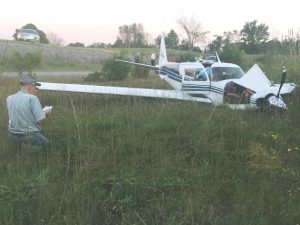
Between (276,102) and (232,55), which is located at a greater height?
(232,55)

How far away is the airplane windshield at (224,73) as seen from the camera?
1291 centimetres

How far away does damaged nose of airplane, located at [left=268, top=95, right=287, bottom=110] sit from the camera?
30.3ft

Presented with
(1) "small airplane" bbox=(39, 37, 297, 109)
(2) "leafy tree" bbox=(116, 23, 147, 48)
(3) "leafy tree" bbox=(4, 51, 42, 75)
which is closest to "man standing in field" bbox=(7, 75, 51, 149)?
(1) "small airplane" bbox=(39, 37, 297, 109)

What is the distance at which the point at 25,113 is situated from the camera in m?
6.95

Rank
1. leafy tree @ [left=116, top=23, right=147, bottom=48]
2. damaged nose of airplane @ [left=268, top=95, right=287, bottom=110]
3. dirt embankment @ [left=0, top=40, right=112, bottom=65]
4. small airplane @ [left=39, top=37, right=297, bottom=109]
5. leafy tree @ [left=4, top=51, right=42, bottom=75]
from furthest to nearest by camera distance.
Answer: leafy tree @ [left=116, top=23, right=147, bottom=48] → dirt embankment @ [left=0, top=40, right=112, bottom=65] → leafy tree @ [left=4, top=51, right=42, bottom=75] → small airplane @ [left=39, top=37, right=297, bottom=109] → damaged nose of airplane @ [left=268, top=95, right=287, bottom=110]

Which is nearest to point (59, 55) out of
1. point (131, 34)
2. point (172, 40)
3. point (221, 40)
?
point (221, 40)

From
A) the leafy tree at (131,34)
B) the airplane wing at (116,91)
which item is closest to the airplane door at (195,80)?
the airplane wing at (116,91)

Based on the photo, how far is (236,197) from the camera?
18.4ft

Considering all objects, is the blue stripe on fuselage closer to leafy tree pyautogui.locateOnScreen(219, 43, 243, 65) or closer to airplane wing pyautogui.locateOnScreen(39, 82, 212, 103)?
airplane wing pyautogui.locateOnScreen(39, 82, 212, 103)

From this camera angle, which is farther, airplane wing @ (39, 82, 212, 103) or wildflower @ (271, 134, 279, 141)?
airplane wing @ (39, 82, 212, 103)

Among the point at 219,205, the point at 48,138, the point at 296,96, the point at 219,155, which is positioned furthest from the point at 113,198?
the point at 296,96

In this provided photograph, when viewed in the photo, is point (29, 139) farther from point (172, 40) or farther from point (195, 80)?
point (172, 40)

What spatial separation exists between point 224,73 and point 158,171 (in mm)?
7498

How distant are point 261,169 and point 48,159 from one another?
10.0ft
